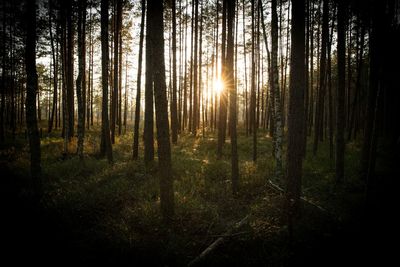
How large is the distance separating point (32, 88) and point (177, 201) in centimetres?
606

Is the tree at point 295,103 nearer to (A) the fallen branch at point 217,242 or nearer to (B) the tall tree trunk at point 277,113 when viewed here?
(A) the fallen branch at point 217,242

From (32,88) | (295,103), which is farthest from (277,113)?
(32,88)

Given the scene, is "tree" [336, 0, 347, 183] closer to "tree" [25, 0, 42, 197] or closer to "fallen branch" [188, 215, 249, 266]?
"fallen branch" [188, 215, 249, 266]

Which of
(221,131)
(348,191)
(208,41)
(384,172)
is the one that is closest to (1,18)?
(208,41)

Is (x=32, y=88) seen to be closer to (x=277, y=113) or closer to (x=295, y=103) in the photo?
(x=295, y=103)

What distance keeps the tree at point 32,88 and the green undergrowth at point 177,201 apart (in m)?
0.94

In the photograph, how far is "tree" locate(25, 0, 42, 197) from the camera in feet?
21.9

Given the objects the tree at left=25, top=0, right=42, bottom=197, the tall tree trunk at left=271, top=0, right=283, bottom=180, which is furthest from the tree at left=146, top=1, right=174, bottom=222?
the tall tree trunk at left=271, top=0, right=283, bottom=180

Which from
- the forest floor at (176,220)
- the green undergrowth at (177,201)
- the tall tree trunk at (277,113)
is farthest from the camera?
the tall tree trunk at (277,113)

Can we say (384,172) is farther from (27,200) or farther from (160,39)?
(27,200)

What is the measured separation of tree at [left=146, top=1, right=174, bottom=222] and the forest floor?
610mm

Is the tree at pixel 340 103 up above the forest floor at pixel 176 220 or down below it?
above

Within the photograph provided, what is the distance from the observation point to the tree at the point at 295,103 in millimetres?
5477

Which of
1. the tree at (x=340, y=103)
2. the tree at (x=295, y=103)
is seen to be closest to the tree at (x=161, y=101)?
the tree at (x=295, y=103)
